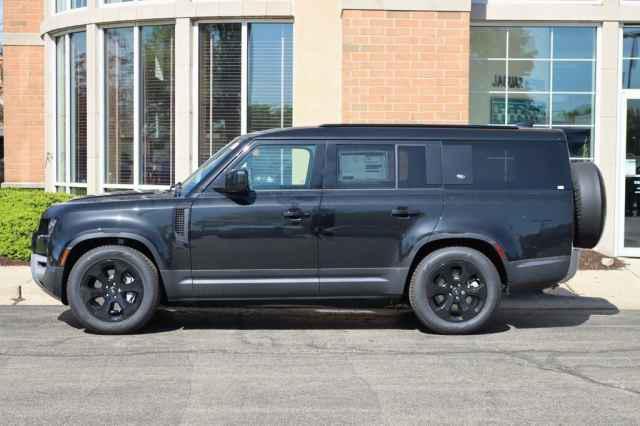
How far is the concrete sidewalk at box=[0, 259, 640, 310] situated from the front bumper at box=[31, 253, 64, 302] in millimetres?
1785

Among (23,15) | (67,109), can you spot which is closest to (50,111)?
(67,109)

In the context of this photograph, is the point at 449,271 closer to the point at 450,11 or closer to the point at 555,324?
the point at 555,324

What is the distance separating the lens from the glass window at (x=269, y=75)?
13359 mm

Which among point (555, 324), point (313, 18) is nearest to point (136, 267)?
point (555, 324)

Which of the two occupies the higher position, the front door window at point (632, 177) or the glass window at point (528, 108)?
the glass window at point (528, 108)

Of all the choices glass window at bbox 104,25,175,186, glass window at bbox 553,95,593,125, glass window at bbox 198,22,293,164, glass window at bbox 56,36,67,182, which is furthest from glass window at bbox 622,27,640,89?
glass window at bbox 56,36,67,182

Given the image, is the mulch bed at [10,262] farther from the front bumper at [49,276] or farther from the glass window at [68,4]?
the glass window at [68,4]

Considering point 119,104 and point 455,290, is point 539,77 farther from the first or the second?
point 119,104

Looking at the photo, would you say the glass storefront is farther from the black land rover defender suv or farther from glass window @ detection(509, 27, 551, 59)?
the black land rover defender suv

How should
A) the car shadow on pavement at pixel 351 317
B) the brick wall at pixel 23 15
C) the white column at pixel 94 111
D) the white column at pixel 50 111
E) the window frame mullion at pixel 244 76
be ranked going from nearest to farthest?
the car shadow on pavement at pixel 351 317, the window frame mullion at pixel 244 76, the white column at pixel 94 111, the white column at pixel 50 111, the brick wall at pixel 23 15

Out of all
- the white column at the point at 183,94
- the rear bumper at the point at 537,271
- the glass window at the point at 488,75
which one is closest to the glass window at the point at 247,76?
the white column at the point at 183,94

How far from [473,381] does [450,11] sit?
7.41 meters

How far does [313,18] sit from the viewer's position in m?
13.0

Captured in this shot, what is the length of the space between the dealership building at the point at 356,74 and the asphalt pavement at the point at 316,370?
4.27 m
